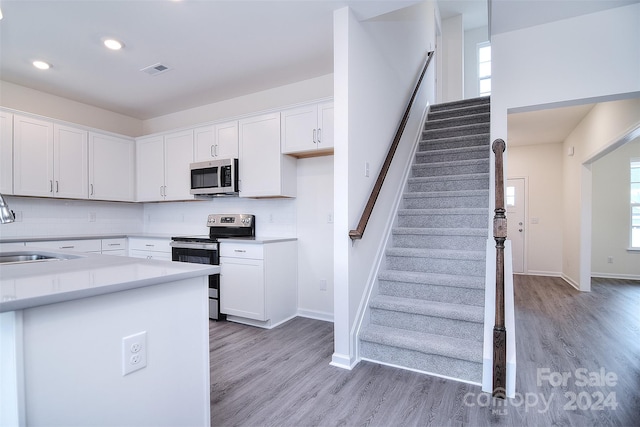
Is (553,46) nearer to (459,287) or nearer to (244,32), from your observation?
(459,287)

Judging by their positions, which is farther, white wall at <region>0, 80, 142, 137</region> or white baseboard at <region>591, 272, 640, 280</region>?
white baseboard at <region>591, 272, 640, 280</region>

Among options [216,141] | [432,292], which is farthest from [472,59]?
[432,292]

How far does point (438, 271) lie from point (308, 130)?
73.0 inches

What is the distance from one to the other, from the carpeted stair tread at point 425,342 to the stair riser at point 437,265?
0.62 metres

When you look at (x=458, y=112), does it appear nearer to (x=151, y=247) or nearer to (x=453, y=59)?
(x=453, y=59)

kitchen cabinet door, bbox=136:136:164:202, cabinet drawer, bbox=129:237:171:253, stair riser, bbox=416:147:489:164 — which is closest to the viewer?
stair riser, bbox=416:147:489:164

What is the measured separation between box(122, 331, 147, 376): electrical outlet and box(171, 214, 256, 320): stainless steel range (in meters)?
2.49

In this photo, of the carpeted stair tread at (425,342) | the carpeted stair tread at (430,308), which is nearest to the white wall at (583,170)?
the carpeted stair tread at (430,308)

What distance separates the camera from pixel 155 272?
3.94ft

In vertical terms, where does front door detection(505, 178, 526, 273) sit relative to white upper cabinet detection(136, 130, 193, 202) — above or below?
below

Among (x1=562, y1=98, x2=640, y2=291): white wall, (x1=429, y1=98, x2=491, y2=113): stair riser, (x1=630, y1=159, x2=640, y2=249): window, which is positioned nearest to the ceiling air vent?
(x1=429, y1=98, x2=491, y2=113): stair riser

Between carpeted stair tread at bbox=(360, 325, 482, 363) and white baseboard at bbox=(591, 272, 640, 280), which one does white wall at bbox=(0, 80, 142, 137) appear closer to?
carpeted stair tread at bbox=(360, 325, 482, 363)

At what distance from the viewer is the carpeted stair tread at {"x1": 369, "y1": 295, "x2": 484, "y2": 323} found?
2385 mm

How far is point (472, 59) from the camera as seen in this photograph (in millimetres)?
7215
